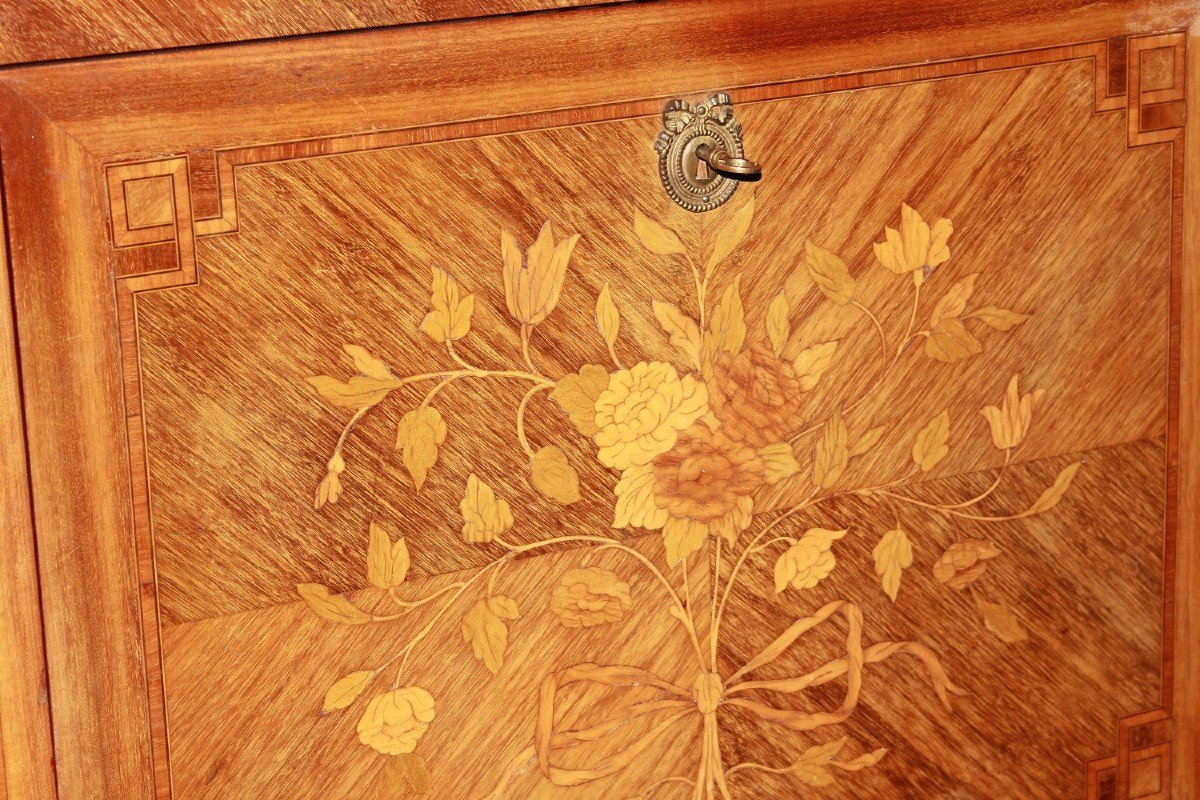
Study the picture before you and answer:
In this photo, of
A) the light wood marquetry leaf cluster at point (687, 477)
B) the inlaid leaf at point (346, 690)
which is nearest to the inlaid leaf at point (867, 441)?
the light wood marquetry leaf cluster at point (687, 477)

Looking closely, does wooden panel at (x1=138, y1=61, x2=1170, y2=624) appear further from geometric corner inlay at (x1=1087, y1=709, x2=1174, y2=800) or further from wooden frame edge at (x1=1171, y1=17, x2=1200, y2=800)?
geometric corner inlay at (x1=1087, y1=709, x2=1174, y2=800)

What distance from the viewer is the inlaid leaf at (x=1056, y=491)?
913 mm

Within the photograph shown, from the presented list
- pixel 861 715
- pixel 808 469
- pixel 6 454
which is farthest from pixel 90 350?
pixel 861 715

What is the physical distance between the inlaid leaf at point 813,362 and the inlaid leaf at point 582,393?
0.41ft

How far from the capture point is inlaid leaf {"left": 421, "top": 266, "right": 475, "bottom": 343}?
744mm

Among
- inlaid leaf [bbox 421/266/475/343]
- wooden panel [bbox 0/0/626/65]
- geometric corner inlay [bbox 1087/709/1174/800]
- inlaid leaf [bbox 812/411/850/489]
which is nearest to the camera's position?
wooden panel [bbox 0/0/626/65]

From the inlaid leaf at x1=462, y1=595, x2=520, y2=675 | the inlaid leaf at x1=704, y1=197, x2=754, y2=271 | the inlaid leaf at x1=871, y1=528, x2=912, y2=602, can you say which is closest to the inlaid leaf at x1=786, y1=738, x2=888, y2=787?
the inlaid leaf at x1=871, y1=528, x2=912, y2=602

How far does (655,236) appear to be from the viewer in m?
0.78

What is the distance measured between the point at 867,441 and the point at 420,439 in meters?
0.28

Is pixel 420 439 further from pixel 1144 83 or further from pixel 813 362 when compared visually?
pixel 1144 83

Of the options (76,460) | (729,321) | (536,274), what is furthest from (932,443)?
(76,460)

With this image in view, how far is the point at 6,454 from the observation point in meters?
0.67

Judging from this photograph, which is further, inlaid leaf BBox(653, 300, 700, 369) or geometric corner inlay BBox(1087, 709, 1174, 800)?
geometric corner inlay BBox(1087, 709, 1174, 800)

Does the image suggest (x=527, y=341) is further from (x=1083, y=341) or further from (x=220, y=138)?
(x=1083, y=341)
